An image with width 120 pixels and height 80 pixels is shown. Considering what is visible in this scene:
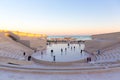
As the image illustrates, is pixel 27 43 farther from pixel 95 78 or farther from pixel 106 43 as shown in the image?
pixel 95 78

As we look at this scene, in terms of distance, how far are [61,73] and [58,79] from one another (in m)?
0.62

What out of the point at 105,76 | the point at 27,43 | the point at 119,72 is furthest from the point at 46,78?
the point at 27,43

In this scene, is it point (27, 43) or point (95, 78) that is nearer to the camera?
point (95, 78)

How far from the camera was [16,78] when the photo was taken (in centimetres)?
520

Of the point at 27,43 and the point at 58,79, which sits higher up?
the point at 27,43

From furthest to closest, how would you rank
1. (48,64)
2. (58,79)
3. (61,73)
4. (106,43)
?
(106,43) < (48,64) < (61,73) < (58,79)

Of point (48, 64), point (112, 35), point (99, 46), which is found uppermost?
point (112, 35)

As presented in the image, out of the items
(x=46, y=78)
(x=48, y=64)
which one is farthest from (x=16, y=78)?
(x=48, y=64)

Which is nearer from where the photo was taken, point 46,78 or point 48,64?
point 46,78

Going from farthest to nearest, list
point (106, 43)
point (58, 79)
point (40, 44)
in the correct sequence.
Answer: point (40, 44), point (106, 43), point (58, 79)

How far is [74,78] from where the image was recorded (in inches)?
207

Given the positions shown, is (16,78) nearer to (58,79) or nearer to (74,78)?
(58,79)

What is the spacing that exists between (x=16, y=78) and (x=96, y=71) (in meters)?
3.19

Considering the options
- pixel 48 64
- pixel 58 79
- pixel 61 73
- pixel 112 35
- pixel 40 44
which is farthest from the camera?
pixel 40 44
